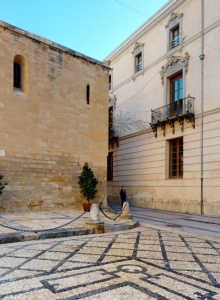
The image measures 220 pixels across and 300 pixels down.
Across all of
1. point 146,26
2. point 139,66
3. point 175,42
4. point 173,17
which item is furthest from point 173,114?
point 146,26

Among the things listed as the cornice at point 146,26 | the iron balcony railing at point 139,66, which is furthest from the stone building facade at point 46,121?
the cornice at point 146,26

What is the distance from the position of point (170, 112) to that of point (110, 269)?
11712mm

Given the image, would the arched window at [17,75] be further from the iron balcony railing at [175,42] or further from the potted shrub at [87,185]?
the iron balcony railing at [175,42]

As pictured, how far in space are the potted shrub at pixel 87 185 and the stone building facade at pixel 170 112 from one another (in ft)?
14.3

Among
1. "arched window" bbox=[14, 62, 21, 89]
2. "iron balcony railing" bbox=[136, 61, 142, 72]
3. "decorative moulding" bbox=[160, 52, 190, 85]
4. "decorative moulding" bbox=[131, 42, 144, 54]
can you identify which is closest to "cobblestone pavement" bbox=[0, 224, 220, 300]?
"arched window" bbox=[14, 62, 21, 89]

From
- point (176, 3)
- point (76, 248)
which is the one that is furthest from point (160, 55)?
point (76, 248)

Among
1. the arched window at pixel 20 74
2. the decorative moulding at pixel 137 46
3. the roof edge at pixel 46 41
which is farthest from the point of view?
the decorative moulding at pixel 137 46

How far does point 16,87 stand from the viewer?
11648 mm

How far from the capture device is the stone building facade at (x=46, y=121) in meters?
11.0

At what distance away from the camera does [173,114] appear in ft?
48.5

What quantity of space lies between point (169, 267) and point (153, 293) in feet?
3.89

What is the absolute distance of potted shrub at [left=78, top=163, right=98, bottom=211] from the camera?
40.8ft

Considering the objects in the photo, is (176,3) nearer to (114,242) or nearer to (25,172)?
(25,172)

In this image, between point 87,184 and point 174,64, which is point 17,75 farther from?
point 174,64
